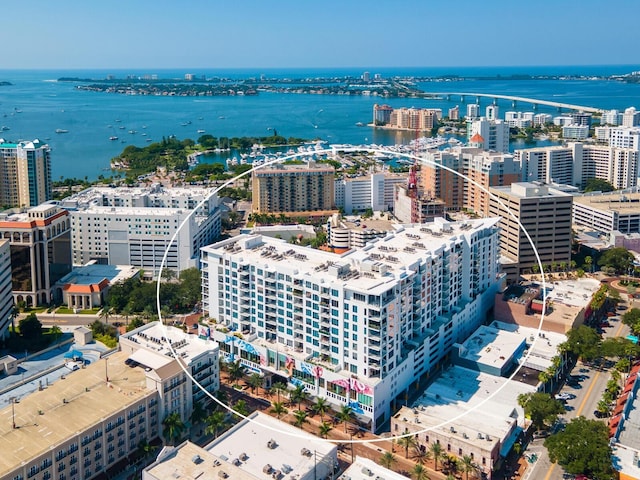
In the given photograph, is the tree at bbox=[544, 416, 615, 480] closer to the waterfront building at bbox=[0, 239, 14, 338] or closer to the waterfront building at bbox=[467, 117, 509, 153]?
the waterfront building at bbox=[0, 239, 14, 338]

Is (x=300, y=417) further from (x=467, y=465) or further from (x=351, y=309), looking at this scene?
(x=467, y=465)

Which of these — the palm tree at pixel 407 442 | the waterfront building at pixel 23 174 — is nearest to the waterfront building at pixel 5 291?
the palm tree at pixel 407 442

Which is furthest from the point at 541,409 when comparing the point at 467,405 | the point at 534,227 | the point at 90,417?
the point at 534,227

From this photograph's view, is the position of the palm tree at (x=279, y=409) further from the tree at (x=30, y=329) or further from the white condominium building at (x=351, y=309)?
the tree at (x=30, y=329)

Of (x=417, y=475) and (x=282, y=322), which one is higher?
(x=282, y=322)

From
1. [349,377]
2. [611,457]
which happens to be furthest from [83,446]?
[611,457]

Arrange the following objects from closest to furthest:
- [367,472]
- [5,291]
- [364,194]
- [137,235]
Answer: [367,472] < [5,291] < [137,235] < [364,194]

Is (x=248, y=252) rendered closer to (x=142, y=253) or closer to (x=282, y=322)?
(x=282, y=322)
